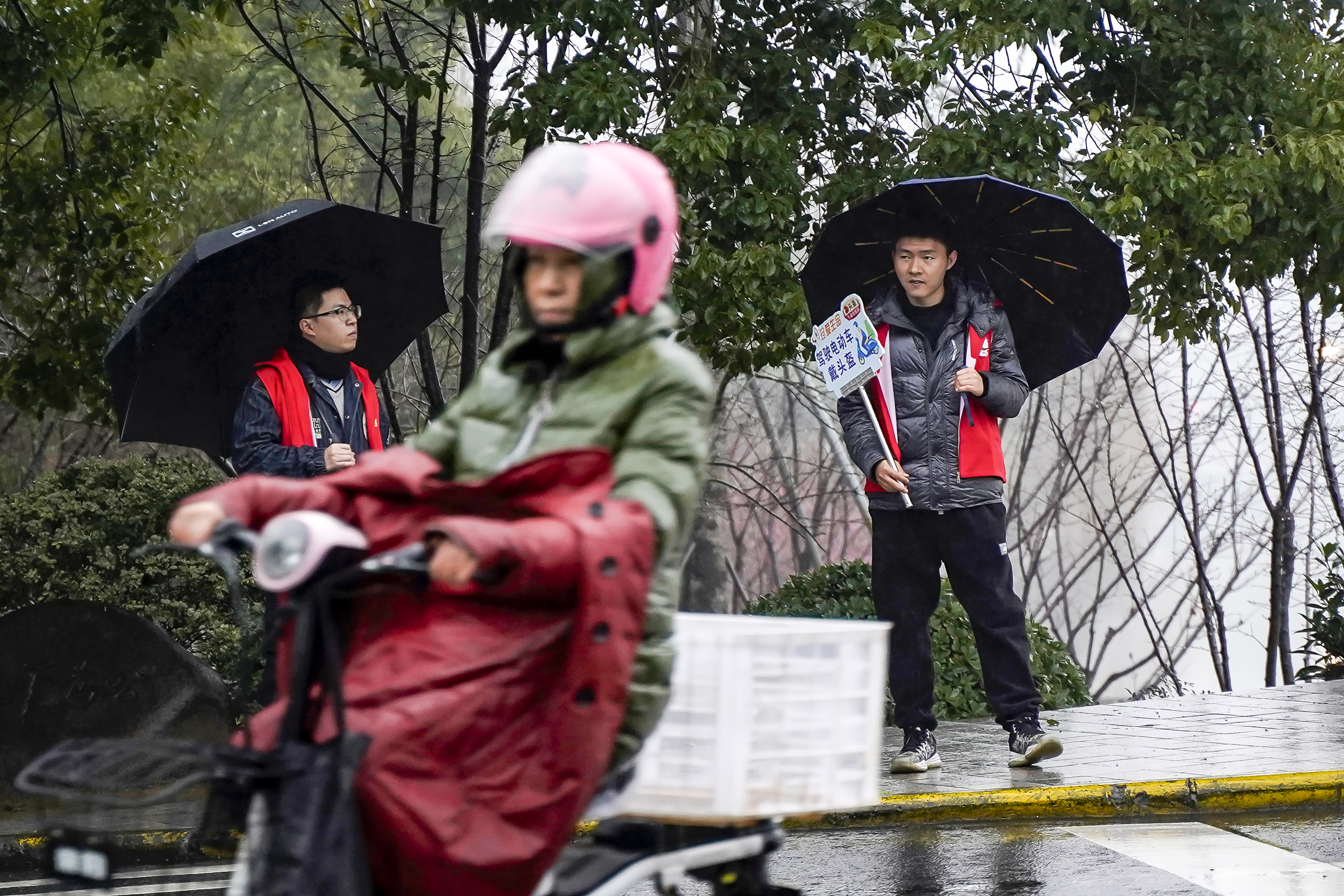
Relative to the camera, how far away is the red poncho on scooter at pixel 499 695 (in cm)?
249

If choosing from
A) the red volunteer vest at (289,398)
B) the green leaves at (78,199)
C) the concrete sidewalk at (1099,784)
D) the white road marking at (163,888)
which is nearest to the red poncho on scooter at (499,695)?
the concrete sidewalk at (1099,784)

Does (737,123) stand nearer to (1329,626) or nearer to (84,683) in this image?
(84,683)

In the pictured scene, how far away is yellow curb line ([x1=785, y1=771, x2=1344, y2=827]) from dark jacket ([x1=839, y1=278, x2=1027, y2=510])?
1195 millimetres

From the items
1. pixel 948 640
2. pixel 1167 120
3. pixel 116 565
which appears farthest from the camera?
pixel 1167 120

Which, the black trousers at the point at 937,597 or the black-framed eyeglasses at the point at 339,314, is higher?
the black-framed eyeglasses at the point at 339,314

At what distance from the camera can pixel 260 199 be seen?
806 inches

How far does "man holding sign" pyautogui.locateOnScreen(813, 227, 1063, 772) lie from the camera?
282 inches

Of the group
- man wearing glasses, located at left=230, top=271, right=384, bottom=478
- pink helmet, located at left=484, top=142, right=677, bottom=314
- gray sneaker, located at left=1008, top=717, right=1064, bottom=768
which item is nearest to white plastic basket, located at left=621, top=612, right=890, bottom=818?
pink helmet, located at left=484, top=142, right=677, bottom=314

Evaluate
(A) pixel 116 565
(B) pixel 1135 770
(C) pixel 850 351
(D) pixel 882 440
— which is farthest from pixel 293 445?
(B) pixel 1135 770

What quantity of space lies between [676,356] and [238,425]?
4.08 meters

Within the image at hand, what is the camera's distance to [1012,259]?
24.3 ft

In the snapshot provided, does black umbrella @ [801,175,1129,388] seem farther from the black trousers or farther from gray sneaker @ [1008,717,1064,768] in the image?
gray sneaker @ [1008,717,1064,768]

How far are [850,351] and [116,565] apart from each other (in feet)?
14.9

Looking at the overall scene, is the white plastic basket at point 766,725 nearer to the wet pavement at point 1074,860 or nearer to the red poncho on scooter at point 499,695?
the red poncho on scooter at point 499,695
